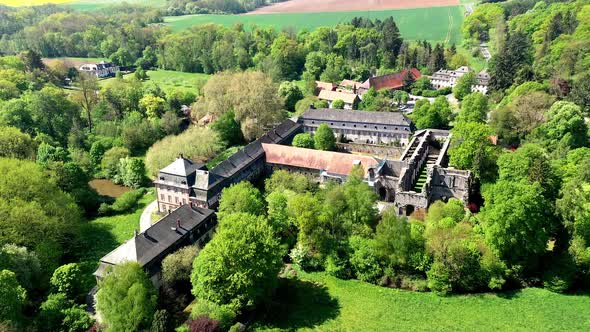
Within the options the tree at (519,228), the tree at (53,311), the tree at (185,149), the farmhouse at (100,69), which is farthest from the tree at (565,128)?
the farmhouse at (100,69)

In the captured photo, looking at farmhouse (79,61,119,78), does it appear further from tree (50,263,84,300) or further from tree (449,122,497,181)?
tree (449,122,497,181)

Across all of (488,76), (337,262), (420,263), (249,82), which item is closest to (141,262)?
(337,262)

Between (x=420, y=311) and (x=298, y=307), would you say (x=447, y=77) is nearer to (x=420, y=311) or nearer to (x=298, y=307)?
(x=420, y=311)

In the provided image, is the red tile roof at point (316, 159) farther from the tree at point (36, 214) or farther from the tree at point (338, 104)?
the tree at point (338, 104)

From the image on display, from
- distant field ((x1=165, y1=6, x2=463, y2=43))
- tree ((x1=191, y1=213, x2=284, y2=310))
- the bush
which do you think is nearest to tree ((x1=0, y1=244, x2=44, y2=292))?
tree ((x1=191, y1=213, x2=284, y2=310))

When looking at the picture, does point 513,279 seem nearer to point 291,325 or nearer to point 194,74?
point 291,325

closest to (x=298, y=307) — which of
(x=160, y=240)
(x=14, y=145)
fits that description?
(x=160, y=240)
